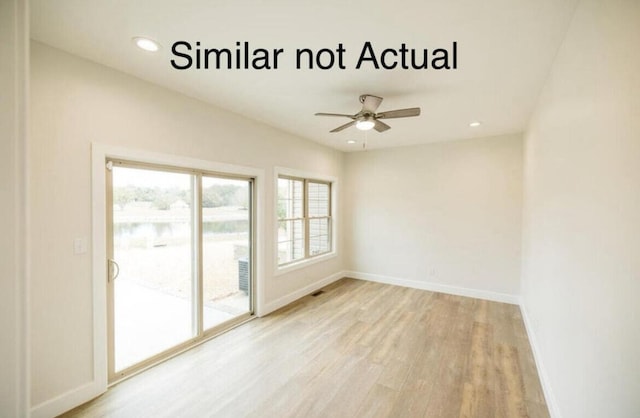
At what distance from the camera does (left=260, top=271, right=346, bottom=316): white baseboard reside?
390 cm

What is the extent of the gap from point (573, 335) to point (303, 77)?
267 centimetres

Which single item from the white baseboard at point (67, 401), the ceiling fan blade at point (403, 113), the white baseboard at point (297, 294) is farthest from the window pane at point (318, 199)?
the white baseboard at point (67, 401)

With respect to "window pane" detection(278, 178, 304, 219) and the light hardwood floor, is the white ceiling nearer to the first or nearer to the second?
"window pane" detection(278, 178, 304, 219)

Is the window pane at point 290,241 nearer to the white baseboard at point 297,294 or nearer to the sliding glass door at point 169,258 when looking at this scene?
the white baseboard at point 297,294

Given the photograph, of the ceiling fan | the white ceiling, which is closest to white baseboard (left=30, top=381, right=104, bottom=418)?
the white ceiling

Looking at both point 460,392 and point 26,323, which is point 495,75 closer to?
point 460,392

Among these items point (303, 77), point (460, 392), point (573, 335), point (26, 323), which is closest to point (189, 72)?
point (303, 77)

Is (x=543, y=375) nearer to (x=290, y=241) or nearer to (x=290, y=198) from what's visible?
(x=290, y=241)

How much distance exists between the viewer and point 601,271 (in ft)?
4.09

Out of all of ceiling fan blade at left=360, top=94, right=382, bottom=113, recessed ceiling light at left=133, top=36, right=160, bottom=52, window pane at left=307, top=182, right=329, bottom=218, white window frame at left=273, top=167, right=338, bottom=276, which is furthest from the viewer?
window pane at left=307, top=182, right=329, bottom=218

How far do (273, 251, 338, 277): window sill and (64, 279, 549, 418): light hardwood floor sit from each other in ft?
2.01

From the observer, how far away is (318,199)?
17.7ft

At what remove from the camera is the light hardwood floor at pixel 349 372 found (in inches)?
82.4

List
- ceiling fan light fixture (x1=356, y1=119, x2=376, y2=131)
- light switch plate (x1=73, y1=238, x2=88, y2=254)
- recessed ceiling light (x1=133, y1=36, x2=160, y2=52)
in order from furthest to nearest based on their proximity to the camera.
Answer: ceiling fan light fixture (x1=356, y1=119, x2=376, y2=131) < light switch plate (x1=73, y1=238, x2=88, y2=254) < recessed ceiling light (x1=133, y1=36, x2=160, y2=52)
